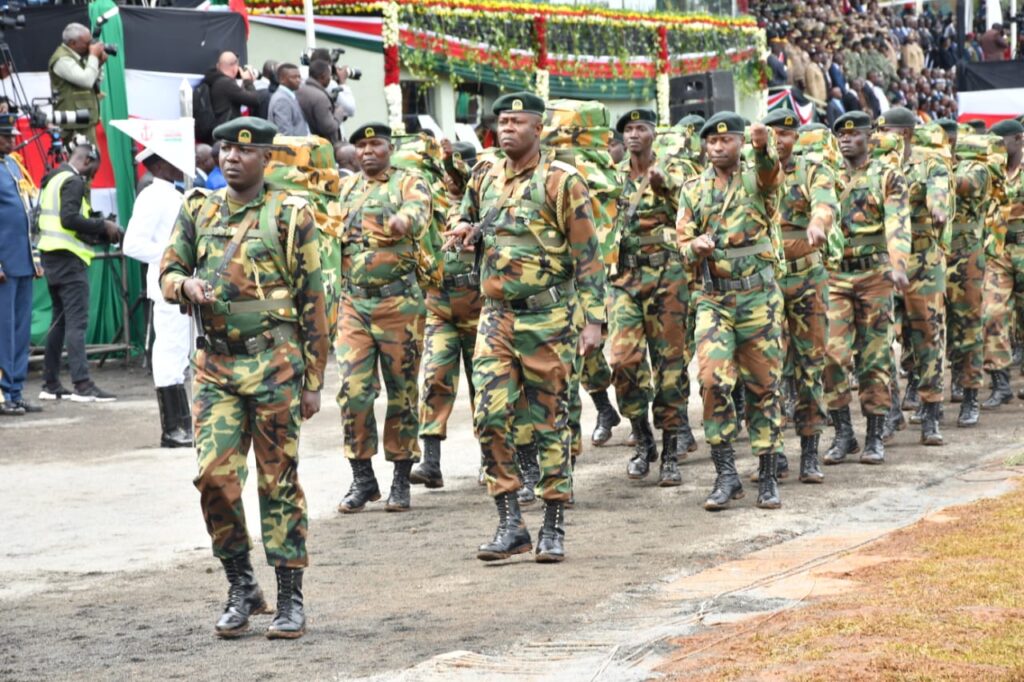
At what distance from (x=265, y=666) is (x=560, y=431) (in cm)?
259

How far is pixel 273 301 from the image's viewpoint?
7.46 m

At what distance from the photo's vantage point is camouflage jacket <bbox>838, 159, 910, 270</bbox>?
1218cm

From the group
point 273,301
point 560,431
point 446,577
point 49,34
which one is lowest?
point 446,577

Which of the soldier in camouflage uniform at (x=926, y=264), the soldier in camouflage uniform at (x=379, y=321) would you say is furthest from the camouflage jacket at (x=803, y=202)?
the soldier in camouflage uniform at (x=379, y=321)

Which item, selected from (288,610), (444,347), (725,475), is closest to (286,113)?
(444,347)

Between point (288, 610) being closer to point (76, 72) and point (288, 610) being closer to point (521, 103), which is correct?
point (521, 103)

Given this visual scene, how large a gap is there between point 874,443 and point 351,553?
177 inches

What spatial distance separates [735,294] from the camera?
10281 mm

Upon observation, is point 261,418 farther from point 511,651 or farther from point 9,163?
point 9,163

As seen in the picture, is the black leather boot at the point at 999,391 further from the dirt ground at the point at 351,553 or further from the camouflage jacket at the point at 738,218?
the camouflage jacket at the point at 738,218

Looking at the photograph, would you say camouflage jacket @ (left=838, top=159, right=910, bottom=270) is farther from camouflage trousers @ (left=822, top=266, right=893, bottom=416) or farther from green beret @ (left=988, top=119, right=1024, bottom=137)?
green beret @ (left=988, top=119, right=1024, bottom=137)

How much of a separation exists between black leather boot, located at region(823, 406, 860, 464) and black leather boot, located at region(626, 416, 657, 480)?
1.25 meters

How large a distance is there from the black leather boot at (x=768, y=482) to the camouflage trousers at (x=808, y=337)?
3.02 ft

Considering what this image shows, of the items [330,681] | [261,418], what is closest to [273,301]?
[261,418]
